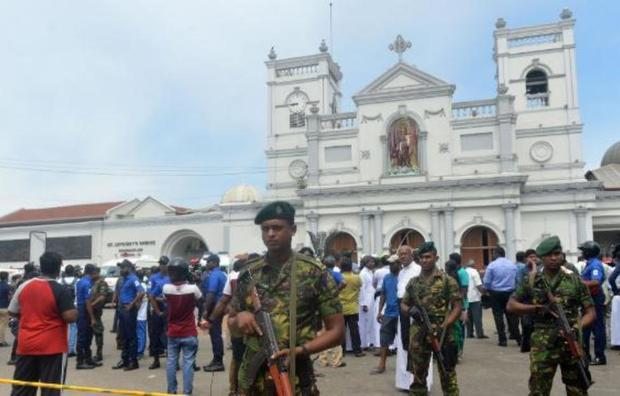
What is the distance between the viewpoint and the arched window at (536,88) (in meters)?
30.5

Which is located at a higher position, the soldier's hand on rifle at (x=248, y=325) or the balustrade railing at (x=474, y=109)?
the balustrade railing at (x=474, y=109)

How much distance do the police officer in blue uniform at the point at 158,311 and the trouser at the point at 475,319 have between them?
6.53m

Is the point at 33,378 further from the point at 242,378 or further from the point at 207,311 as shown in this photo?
the point at 242,378

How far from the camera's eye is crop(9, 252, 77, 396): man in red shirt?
5.27m

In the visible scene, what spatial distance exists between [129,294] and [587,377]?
722 cm

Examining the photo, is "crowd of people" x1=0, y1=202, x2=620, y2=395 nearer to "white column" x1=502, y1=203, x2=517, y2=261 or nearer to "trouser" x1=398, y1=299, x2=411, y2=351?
"trouser" x1=398, y1=299, x2=411, y2=351

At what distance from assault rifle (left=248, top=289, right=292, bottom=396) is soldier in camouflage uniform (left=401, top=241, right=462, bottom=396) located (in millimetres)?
2852

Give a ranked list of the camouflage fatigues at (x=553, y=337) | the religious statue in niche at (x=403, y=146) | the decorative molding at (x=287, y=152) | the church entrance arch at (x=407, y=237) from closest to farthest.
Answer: the camouflage fatigues at (x=553, y=337) < the church entrance arch at (x=407, y=237) < the religious statue in niche at (x=403, y=146) < the decorative molding at (x=287, y=152)

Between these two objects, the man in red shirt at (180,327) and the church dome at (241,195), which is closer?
the man in red shirt at (180,327)

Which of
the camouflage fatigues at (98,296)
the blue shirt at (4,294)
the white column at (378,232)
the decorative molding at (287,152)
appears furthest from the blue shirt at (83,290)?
the decorative molding at (287,152)

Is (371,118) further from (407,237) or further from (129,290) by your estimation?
(129,290)

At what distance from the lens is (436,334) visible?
5.37m

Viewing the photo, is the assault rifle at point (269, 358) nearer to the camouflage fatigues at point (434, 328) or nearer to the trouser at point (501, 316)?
the camouflage fatigues at point (434, 328)

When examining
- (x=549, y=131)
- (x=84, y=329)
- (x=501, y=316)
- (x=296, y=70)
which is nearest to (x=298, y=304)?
(x=84, y=329)
